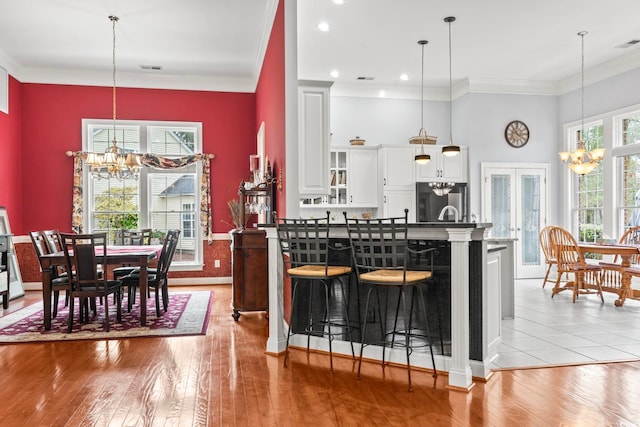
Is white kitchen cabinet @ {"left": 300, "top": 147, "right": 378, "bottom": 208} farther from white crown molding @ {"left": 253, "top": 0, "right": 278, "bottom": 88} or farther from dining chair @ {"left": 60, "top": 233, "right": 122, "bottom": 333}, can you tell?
dining chair @ {"left": 60, "top": 233, "right": 122, "bottom": 333}

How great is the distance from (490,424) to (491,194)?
6408 mm

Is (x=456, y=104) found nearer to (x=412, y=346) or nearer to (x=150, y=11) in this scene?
(x=150, y=11)

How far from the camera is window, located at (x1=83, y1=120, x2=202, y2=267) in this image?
26.3 ft

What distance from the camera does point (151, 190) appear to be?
8203 millimetres

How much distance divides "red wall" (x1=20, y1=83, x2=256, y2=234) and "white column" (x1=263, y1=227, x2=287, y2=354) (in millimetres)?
4438


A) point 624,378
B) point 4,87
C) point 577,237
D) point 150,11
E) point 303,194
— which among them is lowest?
point 624,378

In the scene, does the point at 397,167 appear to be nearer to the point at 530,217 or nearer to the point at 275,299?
the point at 530,217

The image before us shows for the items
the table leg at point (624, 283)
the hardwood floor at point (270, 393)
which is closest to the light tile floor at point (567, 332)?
the table leg at point (624, 283)

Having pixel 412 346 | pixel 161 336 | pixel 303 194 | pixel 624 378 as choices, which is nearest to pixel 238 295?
pixel 161 336

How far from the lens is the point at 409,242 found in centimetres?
356

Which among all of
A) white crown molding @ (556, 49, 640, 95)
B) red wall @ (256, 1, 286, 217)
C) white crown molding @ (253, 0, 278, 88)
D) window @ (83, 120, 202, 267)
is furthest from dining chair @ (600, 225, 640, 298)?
window @ (83, 120, 202, 267)

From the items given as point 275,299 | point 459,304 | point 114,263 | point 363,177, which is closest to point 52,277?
point 114,263

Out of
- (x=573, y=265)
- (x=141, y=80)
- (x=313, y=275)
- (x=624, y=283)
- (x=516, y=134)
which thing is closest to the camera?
(x=313, y=275)

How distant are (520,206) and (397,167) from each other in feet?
7.88
